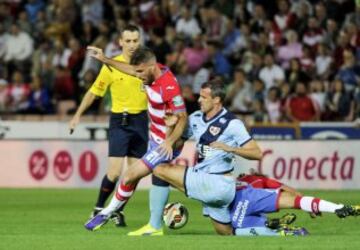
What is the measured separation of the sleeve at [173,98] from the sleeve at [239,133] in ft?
1.92

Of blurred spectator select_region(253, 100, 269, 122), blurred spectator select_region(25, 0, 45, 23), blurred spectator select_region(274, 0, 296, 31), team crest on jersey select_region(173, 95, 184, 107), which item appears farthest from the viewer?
blurred spectator select_region(25, 0, 45, 23)

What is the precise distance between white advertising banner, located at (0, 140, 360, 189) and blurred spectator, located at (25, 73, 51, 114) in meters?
3.25

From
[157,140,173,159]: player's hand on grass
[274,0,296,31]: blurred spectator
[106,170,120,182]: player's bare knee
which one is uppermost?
[274,0,296,31]: blurred spectator

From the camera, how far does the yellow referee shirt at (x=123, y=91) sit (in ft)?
47.0

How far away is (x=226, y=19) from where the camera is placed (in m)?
26.0

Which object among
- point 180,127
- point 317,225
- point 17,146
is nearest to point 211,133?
point 180,127

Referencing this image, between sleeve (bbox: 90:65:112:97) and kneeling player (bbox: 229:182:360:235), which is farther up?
sleeve (bbox: 90:65:112:97)

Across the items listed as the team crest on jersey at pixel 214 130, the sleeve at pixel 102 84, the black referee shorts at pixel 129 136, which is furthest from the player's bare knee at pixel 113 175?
the team crest on jersey at pixel 214 130

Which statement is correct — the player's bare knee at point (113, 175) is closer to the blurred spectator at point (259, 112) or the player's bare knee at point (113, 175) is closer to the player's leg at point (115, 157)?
the player's leg at point (115, 157)

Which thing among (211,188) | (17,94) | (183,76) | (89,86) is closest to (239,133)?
(211,188)

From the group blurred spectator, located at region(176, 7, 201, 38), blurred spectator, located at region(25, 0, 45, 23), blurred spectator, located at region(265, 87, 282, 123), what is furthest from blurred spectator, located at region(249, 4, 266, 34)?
blurred spectator, located at region(25, 0, 45, 23)

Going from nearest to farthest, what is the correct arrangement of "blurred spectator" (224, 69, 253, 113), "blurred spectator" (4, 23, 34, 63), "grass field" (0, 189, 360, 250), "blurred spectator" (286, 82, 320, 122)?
"grass field" (0, 189, 360, 250) < "blurred spectator" (286, 82, 320, 122) < "blurred spectator" (224, 69, 253, 113) < "blurred spectator" (4, 23, 34, 63)

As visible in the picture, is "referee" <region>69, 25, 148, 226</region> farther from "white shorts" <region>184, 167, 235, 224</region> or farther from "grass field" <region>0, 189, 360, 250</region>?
"white shorts" <region>184, 167, 235, 224</region>

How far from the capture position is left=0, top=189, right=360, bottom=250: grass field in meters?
11.1
